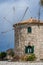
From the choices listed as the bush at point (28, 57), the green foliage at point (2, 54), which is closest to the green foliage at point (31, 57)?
the bush at point (28, 57)

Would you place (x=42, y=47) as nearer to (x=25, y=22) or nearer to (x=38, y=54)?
(x=38, y=54)

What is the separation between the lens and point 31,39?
156 feet

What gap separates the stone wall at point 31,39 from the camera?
47.5 m

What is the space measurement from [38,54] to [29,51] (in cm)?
144

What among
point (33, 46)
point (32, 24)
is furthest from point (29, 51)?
point (32, 24)

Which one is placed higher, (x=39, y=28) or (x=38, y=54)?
(x=39, y=28)

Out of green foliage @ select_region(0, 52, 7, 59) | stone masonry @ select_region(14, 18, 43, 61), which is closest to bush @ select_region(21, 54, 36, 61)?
stone masonry @ select_region(14, 18, 43, 61)

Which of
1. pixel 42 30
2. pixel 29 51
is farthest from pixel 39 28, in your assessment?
pixel 29 51

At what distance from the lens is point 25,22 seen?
158 ft

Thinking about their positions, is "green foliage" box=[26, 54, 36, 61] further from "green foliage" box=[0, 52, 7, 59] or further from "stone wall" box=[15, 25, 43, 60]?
"green foliage" box=[0, 52, 7, 59]

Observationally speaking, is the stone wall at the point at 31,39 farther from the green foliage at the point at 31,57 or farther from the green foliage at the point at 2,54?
the green foliage at the point at 2,54

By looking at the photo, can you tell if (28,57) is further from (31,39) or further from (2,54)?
(2,54)

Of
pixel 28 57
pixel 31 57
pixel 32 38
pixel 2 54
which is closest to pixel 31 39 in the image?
pixel 32 38

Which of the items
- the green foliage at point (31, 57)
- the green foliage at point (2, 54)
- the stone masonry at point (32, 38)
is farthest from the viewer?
the stone masonry at point (32, 38)
